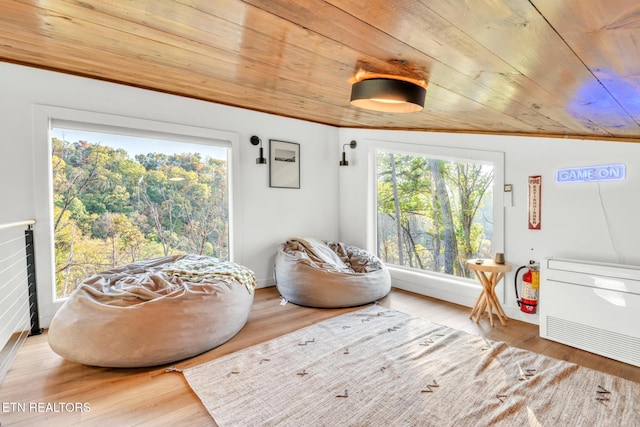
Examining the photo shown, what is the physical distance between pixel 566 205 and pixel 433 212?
4.71 feet

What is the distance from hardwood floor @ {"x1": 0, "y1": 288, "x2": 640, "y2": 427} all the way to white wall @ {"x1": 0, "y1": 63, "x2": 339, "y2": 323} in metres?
1.11

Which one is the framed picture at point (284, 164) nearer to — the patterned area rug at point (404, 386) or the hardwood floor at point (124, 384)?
the hardwood floor at point (124, 384)

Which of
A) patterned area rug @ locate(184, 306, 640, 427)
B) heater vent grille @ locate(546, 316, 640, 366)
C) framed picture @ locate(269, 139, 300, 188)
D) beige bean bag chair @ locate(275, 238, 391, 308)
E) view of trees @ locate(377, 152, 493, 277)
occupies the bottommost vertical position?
patterned area rug @ locate(184, 306, 640, 427)

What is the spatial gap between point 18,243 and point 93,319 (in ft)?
4.48

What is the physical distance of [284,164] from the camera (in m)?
4.31

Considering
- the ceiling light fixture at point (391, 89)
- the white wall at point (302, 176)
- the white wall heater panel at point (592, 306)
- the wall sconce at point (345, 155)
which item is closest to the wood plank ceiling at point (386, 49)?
the ceiling light fixture at point (391, 89)

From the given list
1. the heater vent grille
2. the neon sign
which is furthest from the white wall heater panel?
the neon sign

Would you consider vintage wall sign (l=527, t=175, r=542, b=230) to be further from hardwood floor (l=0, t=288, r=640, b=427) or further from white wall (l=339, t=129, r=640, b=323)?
hardwood floor (l=0, t=288, r=640, b=427)

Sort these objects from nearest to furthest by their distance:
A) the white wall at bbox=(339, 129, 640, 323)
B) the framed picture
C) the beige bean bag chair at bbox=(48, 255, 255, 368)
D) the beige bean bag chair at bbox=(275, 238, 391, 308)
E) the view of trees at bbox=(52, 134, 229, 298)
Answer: the beige bean bag chair at bbox=(48, 255, 255, 368)
the white wall at bbox=(339, 129, 640, 323)
the view of trees at bbox=(52, 134, 229, 298)
the beige bean bag chair at bbox=(275, 238, 391, 308)
the framed picture

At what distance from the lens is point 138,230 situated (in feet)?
11.1

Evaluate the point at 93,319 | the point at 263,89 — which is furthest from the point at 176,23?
the point at 93,319

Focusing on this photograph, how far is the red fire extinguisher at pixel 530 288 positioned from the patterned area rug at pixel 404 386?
2.20 ft

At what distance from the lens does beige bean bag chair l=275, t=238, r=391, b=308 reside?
10.8ft

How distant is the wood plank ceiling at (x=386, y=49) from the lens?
92cm
